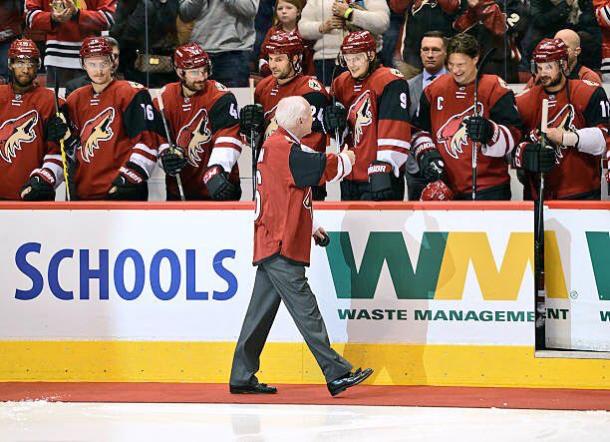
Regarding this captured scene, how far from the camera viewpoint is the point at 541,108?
6941 mm

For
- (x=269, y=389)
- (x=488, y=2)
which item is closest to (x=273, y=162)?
(x=269, y=389)

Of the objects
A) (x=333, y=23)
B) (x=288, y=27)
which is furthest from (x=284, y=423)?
(x=288, y=27)

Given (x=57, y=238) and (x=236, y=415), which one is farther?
(x=57, y=238)

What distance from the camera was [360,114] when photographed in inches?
276

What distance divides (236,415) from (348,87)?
90.0 inches

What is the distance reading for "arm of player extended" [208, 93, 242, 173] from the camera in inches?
277

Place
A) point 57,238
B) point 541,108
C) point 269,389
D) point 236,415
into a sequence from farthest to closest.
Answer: point 541,108, point 57,238, point 269,389, point 236,415

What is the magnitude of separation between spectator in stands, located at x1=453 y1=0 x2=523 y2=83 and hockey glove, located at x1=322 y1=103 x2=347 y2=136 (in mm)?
1161

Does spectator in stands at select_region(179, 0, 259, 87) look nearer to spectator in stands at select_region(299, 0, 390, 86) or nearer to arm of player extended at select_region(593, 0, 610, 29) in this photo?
spectator in stands at select_region(299, 0, 390, 86)

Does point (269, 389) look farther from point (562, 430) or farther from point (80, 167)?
point (80, 167)

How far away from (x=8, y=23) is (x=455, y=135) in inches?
129

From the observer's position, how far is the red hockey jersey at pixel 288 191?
5.83 meters

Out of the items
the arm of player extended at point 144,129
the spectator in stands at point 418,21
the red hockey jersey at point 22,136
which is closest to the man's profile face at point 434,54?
the spectator in stands at point 418,21

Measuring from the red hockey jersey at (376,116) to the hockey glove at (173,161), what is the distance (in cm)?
98
